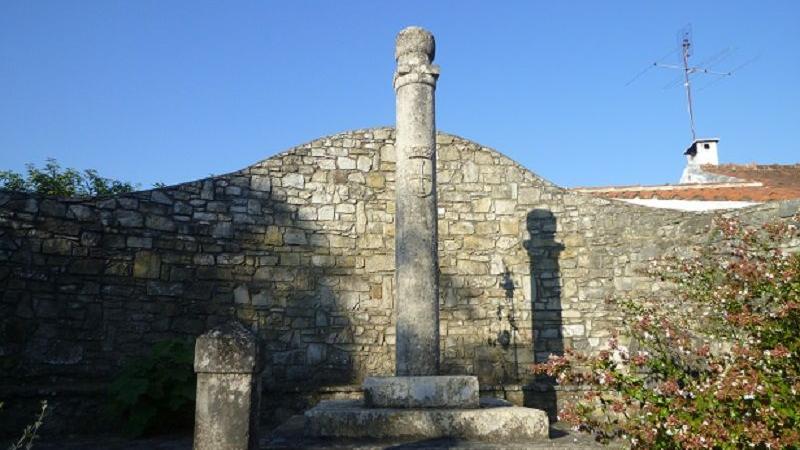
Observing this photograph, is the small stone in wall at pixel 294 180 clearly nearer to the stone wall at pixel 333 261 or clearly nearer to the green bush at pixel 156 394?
the stone wall at pixel 333 261

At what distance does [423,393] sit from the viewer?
5.45 m

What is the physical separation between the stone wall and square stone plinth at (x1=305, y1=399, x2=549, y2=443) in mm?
3170

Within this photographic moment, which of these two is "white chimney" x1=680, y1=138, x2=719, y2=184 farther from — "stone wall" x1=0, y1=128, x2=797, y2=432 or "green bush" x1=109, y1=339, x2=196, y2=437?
"green bush" x1=109, y1=339, x2=196, y2=437

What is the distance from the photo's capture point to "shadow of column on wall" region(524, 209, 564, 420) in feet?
30.3

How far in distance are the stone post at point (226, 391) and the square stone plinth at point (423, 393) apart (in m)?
1.92

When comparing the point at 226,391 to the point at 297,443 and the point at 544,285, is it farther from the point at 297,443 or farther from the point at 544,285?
the point at 544,285

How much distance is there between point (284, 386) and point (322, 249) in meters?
2.07

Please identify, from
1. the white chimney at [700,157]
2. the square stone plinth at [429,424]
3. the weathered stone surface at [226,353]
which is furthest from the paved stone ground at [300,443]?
the white chimney at [700,157]

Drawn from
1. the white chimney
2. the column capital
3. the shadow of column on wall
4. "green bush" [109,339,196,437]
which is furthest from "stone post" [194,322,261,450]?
the white chimney

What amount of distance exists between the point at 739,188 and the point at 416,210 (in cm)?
831

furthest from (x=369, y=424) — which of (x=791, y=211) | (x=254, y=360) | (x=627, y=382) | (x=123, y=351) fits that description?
(x=791, y=211)

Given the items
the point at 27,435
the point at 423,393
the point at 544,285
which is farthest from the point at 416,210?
the point at 27,435

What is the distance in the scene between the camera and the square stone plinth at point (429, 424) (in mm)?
5059

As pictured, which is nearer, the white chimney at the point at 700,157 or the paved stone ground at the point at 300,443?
the paved stone ground at the point at 300,443
